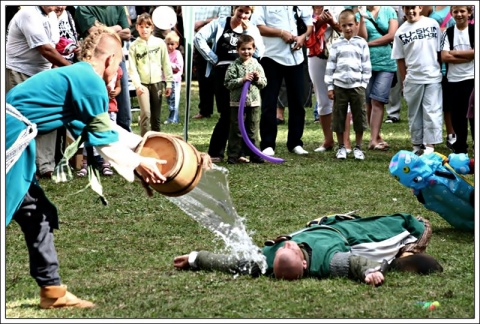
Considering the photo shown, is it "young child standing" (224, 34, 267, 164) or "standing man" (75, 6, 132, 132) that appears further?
"young child standing" (224, 34, 267, 164)

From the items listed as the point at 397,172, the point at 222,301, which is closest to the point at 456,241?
the point at 397,172

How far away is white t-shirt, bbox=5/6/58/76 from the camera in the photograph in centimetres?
851

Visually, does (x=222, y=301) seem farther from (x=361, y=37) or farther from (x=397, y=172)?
(x=361, y=37)

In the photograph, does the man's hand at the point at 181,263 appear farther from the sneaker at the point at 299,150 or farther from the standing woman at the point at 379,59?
the standing woman at the point at 379,59

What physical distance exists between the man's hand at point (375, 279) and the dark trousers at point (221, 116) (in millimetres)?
4580

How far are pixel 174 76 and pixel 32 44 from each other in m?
5.35

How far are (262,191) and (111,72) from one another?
341cm

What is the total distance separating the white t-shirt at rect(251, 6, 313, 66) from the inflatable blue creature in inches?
140

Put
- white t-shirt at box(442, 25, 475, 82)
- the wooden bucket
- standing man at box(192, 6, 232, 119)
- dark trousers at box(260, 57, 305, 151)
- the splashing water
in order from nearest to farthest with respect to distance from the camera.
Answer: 1. the wooden bucket
2. the splashing water
3. white t-shirt at box(442, 25, 475, 82)
4. dark trousers at box(260, 57, 305, 151)
5. standing man at box(192, 6, 232, 119)

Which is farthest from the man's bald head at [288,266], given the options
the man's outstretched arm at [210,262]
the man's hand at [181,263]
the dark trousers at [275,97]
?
the dark trousers at [275,97]

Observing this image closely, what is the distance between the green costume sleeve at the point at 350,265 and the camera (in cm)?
534

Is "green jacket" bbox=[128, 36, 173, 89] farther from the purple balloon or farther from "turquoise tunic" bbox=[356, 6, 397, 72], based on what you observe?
"turquoise tunic" bbox=[356, 6, 397, 72]

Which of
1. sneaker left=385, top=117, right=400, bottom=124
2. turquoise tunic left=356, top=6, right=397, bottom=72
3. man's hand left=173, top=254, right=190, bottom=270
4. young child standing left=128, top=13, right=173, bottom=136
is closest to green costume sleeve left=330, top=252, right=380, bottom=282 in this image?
man's hand left=173, top=254, right=190, bottom=270

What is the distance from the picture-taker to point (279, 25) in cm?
1005
